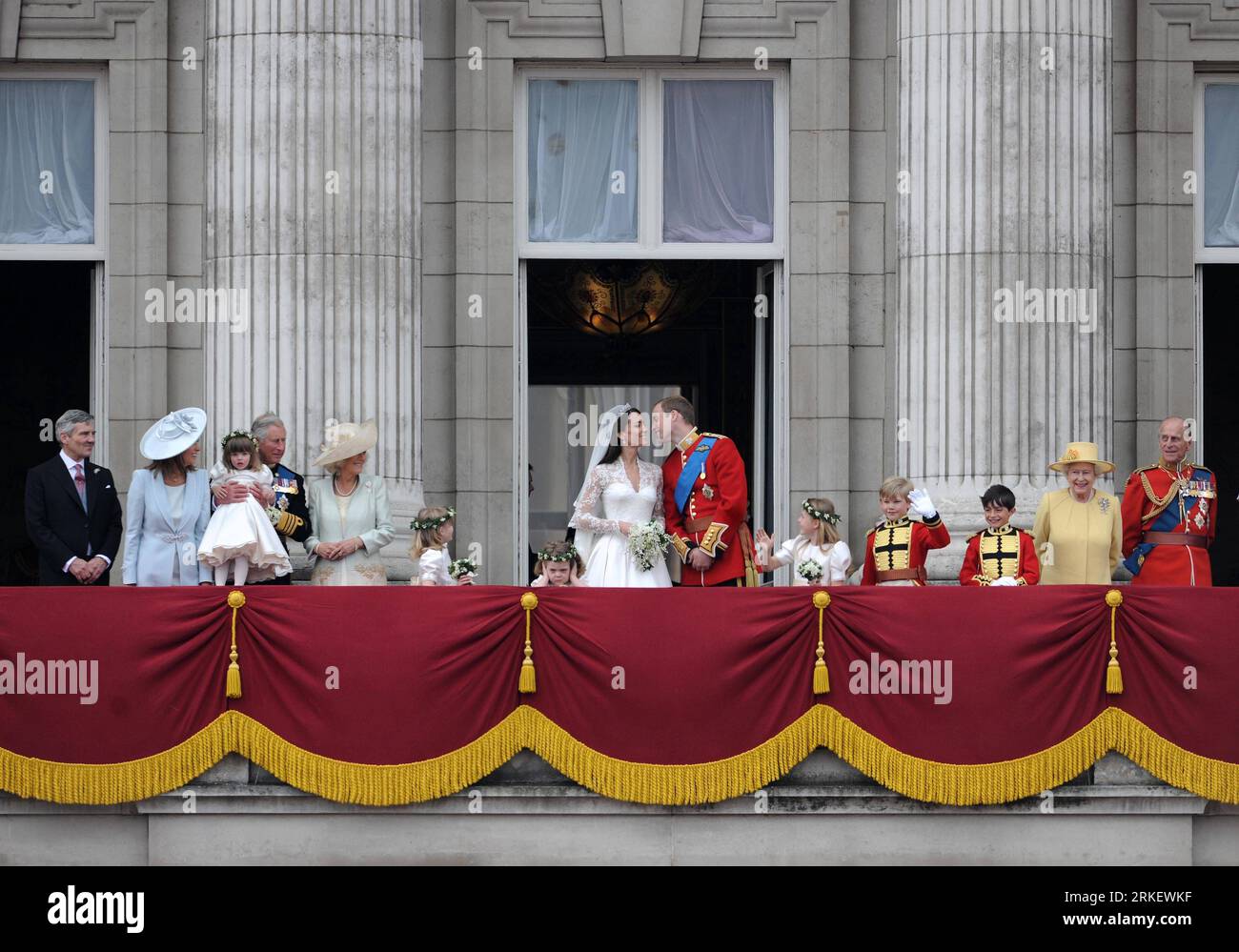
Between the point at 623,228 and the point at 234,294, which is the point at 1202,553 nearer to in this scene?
the point at 623,228

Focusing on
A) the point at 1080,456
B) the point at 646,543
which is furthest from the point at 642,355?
the point at 646,543

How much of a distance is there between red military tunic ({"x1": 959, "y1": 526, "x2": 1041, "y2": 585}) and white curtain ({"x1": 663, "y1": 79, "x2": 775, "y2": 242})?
4991 mm

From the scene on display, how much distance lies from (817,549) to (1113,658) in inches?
107

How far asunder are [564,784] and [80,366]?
10.7 m

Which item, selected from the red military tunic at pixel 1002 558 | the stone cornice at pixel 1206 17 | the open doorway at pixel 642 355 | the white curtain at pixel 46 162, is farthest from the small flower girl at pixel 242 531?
the stone cornice at pixel 1206 17

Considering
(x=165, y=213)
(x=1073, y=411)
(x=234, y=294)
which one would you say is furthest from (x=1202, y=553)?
(x=165, y=213)

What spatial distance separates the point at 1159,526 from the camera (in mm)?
16609

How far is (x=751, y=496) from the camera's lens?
20203 mm

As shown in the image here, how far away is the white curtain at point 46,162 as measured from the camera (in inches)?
766

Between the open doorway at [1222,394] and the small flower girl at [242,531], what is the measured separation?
1245 centimetres

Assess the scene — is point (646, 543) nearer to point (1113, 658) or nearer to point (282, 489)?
point (282, 489)

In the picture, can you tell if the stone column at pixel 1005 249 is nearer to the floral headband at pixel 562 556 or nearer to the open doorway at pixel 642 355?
the open doorway at pixel 642 355

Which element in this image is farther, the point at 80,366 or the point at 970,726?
the point at 80,366

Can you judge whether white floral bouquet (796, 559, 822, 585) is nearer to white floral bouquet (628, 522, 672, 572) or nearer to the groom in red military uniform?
the groom in red military uniform
